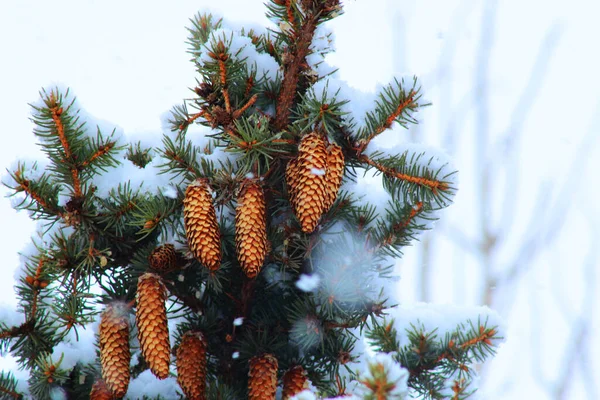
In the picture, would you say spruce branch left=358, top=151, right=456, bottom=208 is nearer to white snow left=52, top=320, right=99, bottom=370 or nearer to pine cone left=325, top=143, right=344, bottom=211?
pine cone left=325, top=143, right=344, bottom=211

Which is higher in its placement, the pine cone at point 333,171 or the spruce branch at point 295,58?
the spruce branch at point 295,58

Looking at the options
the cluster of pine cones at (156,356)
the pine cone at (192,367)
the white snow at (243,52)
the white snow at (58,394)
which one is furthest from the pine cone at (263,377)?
the white snow at (243,52)

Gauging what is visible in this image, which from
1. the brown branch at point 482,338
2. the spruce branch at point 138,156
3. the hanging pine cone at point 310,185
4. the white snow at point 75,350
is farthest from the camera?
the spruce branch at point 138,156

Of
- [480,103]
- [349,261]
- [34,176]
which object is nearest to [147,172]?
[34,176]

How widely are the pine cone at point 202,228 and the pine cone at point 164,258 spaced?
98 millimetres

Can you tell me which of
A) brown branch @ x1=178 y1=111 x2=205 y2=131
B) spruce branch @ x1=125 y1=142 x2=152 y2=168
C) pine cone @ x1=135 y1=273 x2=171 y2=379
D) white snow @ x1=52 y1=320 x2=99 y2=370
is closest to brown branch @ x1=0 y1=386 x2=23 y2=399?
white snow @ x1=52 y1=320 x2=99 y2=370

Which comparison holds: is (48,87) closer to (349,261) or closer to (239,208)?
(239,208)

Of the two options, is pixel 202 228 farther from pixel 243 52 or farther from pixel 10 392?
pixel 10 392

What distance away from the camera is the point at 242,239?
108 cm

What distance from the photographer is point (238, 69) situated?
1.16 meters

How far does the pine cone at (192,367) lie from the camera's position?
1.15 meters

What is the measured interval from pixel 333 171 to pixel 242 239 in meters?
0.23

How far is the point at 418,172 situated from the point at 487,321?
1.22 ft

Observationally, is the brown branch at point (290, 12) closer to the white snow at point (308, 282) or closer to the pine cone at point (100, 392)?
the white snow at point (308, 282)
